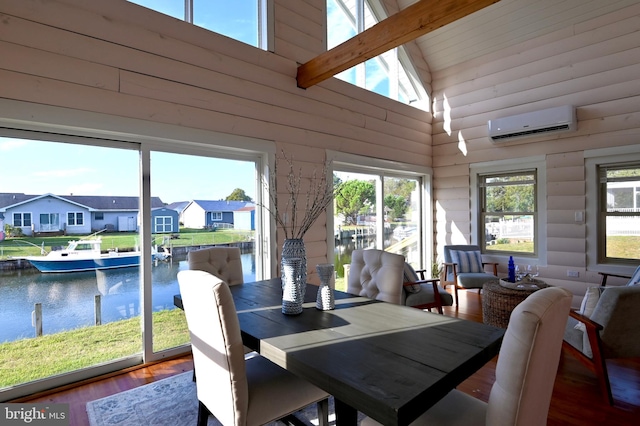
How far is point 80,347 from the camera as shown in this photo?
2635mm

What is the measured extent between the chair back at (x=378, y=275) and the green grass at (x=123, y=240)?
4.78 ft

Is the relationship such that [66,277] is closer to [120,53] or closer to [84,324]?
[84,324]

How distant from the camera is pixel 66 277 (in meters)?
2.62

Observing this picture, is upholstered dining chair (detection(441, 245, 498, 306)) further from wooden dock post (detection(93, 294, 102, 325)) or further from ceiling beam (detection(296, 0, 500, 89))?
wooden dock post (detection(93, 294, 102, 325))

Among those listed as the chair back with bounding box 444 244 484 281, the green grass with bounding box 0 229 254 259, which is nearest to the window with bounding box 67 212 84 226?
the green grass with bounding box 0 229 254 259

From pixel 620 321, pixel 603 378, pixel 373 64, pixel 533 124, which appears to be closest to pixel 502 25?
pixel 533 124

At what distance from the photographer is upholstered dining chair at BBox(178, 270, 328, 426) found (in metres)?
1.40

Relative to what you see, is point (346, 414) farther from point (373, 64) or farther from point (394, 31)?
point (373, 64)

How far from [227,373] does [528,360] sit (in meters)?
1.15

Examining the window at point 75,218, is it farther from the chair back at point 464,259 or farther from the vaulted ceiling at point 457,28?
the chair back at point 464,259

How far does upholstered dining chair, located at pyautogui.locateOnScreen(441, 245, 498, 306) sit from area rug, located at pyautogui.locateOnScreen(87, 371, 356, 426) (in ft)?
9.91

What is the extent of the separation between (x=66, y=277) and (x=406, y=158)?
4.57m

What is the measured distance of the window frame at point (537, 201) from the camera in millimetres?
4715

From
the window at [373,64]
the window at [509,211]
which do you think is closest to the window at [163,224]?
the window at [373,64]
